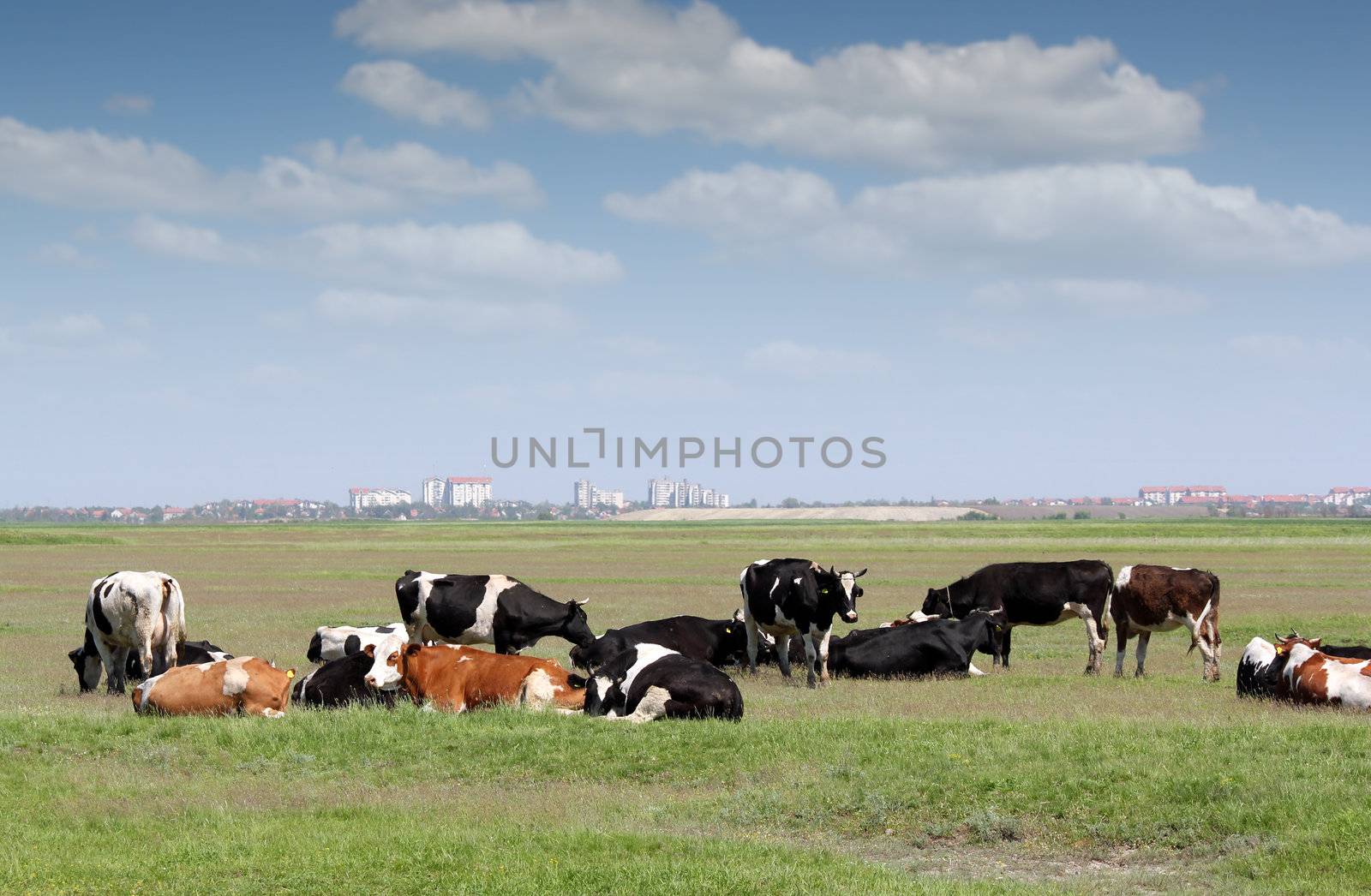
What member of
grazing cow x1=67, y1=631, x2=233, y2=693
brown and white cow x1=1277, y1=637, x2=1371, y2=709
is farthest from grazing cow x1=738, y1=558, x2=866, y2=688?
grazing cow x1=67, y1=631, x2=233, y2=693

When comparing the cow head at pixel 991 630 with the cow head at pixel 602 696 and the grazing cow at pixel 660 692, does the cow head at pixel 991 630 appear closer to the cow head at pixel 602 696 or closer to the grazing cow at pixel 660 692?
the grazing cow at pixel 660 692

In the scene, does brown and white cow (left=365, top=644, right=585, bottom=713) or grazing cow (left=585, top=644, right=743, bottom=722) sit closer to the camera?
grazing cow (left=585, top=644, right=743, bottom=722)

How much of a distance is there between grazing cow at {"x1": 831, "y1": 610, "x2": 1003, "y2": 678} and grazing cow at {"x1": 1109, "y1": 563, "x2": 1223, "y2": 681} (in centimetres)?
236

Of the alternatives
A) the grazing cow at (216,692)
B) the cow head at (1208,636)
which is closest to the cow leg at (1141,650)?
the cow head at (1208,636)

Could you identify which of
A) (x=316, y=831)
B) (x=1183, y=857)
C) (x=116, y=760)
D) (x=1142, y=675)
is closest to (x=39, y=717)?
(x=116, y=760)

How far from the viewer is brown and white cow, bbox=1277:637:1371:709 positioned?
1540 centimetres

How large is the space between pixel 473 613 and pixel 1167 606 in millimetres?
11398

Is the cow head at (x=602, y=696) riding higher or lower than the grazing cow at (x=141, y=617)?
lower

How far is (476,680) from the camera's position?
15492 millimetres

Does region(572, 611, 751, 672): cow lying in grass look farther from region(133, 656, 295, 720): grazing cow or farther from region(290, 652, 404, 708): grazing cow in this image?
region(133, 656, 295, 720): grazing cow

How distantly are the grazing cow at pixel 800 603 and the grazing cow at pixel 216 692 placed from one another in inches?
303

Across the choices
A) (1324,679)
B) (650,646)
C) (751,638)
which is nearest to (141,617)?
(650,646)

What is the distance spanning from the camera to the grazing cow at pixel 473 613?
2125cm

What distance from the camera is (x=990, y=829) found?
10.3m
